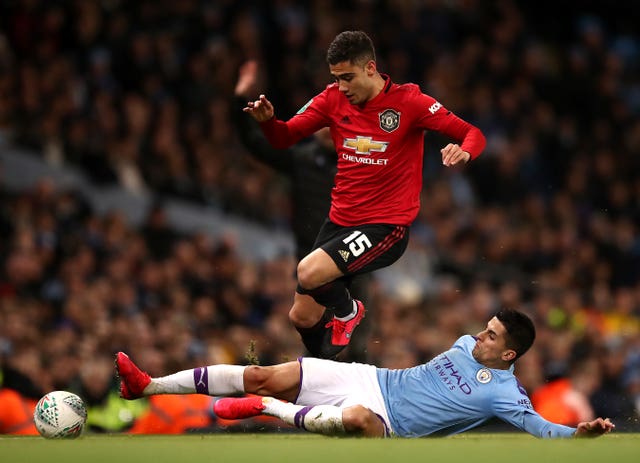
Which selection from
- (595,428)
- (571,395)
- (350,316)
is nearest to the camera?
(595,428)

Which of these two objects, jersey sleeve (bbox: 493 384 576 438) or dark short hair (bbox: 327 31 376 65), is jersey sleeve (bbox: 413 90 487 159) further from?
jersey sleeve (bbox: 493 384 576 438)

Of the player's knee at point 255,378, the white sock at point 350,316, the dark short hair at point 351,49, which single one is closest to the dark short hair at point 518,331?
the white sock at point 350,316

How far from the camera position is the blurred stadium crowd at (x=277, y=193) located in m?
12.8

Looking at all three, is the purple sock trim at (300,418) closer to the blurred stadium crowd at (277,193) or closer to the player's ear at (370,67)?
the player's ear at (370,67)

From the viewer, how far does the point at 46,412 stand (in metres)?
7.92

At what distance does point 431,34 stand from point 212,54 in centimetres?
324

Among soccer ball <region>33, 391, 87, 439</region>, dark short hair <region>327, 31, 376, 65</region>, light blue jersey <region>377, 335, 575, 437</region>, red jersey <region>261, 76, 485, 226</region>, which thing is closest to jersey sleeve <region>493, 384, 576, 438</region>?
light blue jersey <region>377, 335, 575, 437</region>

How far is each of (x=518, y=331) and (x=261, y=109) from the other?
2125 mm

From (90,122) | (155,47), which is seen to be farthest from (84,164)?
(155,47)

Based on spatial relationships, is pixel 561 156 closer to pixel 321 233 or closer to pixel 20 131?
pixel 20 131

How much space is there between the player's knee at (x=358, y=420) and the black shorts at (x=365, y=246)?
93 cm

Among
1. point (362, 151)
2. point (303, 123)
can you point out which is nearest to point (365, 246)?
point (362, 151)

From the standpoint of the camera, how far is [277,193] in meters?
15.6

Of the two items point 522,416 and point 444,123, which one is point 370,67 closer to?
point 444,123
